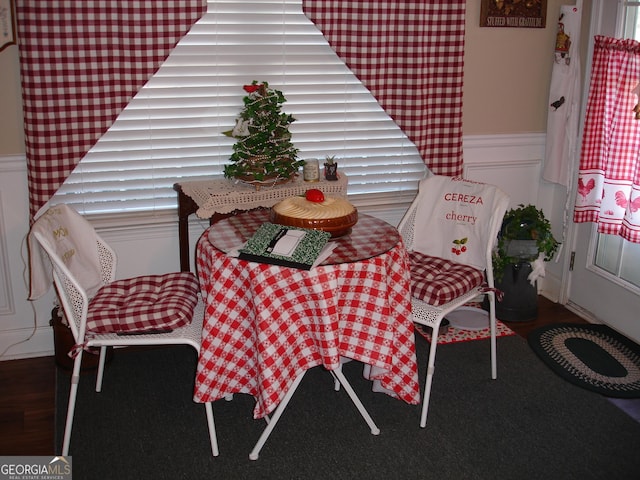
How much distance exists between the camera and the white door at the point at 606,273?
367 cm

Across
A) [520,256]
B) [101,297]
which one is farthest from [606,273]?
[101,297]

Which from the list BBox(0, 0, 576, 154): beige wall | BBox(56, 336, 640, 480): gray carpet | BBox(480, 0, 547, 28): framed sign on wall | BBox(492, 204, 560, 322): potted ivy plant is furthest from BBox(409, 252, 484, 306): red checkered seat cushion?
BBox(480, 0, 547, 28): framed sign on wall

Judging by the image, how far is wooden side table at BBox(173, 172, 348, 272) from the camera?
126 inches

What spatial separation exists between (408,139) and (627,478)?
2.11 meters

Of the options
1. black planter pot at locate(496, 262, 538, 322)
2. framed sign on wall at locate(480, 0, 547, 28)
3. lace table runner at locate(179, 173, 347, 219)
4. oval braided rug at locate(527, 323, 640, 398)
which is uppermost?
framed sign on wall at locate(480, 0, 547, 28)

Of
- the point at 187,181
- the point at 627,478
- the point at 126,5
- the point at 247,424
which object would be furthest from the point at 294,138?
the point at 627,478

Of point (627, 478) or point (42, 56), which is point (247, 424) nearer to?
point (627, 478)

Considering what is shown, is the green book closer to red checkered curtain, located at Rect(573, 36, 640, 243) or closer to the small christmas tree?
the small christmas tree

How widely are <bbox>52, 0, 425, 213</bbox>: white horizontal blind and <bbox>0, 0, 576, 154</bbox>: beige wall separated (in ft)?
2.22

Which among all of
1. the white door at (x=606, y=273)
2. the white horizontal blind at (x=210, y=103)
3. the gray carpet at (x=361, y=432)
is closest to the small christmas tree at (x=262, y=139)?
the white horizontal blind at (x=210, y=103)

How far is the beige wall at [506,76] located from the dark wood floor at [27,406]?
127 cm

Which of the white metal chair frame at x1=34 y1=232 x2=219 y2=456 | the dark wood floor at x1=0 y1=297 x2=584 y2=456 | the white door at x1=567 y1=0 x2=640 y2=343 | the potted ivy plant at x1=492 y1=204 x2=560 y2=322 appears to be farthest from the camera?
the potted ivy plant at x1=492 y1=204 x2=560 y2=322

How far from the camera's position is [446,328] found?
12.6 ft

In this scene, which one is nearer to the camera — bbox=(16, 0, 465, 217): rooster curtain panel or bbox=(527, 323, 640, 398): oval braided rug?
bbox=(16, 0, 465, 217): rooster curtain panel
